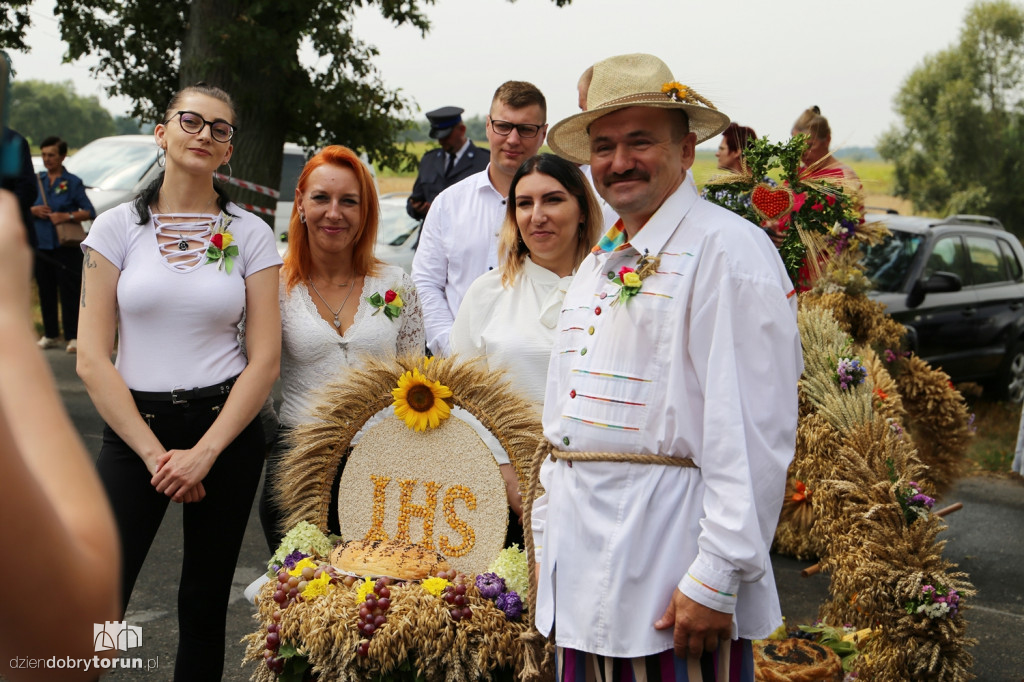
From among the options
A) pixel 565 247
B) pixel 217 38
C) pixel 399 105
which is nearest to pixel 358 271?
pixel 565 247

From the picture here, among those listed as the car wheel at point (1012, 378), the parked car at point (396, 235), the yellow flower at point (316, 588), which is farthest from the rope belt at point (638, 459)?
the car wheel at point (1012, 378)

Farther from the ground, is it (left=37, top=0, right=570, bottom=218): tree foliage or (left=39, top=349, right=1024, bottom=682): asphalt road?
(left=37, top=0, right=570, bottom=218): tree foliage

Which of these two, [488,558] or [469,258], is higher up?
[469,258]

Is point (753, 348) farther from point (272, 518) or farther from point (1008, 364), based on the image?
point (1008, 364)

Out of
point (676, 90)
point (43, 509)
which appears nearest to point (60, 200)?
point (676, 90)

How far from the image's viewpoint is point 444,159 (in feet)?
22.3

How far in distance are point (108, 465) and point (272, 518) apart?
59cm

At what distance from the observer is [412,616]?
268cm

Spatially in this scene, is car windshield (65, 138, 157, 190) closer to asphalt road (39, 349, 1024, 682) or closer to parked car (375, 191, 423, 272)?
parked car (375, 191, 423, 272)

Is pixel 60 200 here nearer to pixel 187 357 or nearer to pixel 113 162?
pixel 113 162

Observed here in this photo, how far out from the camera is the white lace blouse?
3.43m

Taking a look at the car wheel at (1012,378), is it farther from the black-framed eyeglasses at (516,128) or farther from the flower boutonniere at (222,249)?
the flower boutonniere at (222,249)

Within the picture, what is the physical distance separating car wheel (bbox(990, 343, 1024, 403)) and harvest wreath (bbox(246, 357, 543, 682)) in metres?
8.29

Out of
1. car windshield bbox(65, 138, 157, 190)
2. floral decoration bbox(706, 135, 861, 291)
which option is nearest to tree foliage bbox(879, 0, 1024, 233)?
car windshield bbox(65, 138, 157, 190)
